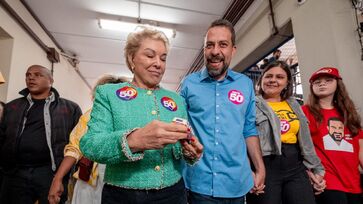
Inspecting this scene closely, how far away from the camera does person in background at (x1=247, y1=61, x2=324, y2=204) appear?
1452 mm

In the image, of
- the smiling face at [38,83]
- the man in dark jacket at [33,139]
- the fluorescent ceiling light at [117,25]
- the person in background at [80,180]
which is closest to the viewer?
the person in background at [80,180]

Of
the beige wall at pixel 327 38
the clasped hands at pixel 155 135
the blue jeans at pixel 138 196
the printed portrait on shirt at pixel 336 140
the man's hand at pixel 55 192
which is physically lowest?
the man's hand at pixel 55 192

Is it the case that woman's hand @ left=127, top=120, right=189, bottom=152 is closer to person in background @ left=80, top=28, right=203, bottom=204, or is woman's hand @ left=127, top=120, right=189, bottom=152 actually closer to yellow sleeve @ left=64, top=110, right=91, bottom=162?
person in background @ left=80, top=28, right=203, bottom=204

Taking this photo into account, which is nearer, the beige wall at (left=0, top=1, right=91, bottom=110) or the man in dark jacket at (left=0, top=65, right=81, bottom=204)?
the man in dark jacket at (left=0, top=65, right=81, bottom=204)

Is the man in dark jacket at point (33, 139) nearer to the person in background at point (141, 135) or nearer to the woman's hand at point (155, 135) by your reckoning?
the person in background at point (141, 135)

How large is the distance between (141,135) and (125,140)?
6 centimetres

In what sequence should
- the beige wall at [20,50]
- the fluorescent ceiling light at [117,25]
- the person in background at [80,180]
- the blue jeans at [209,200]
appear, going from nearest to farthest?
the blue jeans at [209,200], the person in background at [80,180], the beige wall at [20,50], the fluorescent ceiling light at [117,25]

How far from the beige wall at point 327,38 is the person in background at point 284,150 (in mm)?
632

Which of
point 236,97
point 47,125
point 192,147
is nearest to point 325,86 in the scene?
point 236,97

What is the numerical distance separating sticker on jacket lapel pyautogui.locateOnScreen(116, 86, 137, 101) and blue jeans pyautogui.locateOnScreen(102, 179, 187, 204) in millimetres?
351

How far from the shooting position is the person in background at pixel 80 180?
5.04 feet

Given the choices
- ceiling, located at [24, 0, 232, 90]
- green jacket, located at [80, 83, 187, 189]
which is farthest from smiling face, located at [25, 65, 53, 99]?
green jacket, located at [80, 83, 187, 189]

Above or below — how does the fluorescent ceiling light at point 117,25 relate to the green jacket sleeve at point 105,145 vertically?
above

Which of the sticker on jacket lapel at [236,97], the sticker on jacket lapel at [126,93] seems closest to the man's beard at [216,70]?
the sticker on jacket lapel at [236,97]
